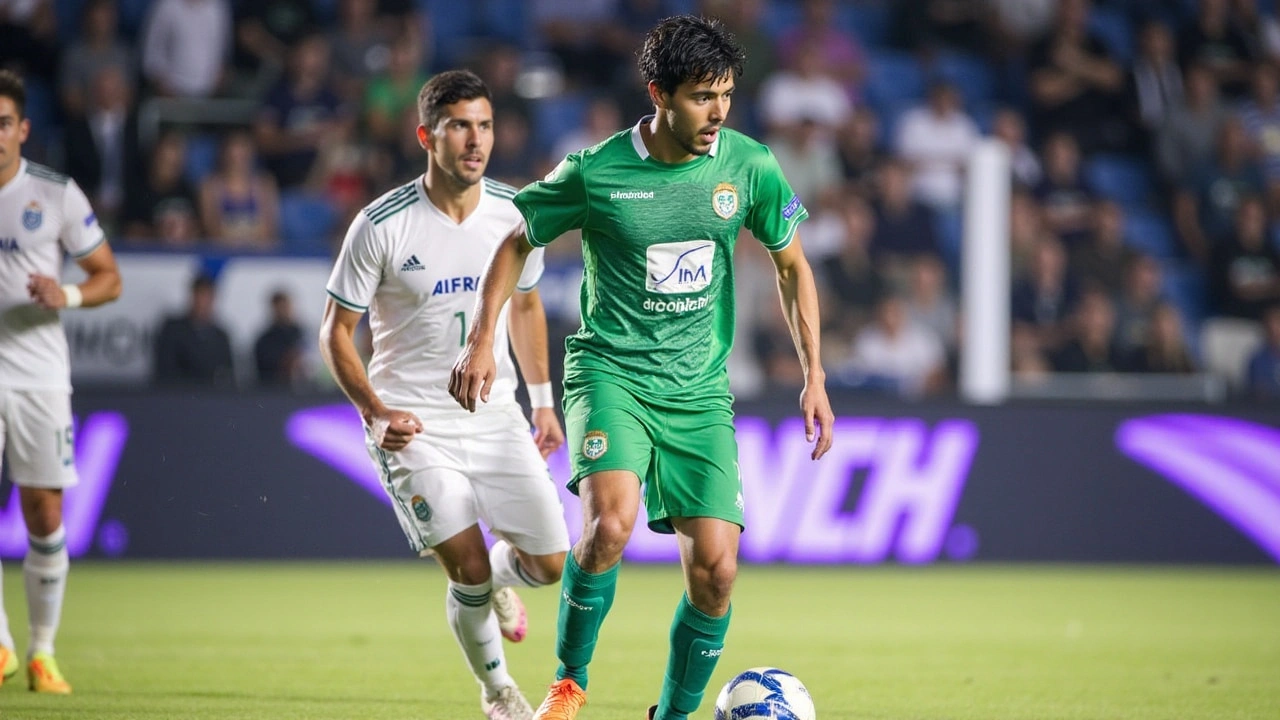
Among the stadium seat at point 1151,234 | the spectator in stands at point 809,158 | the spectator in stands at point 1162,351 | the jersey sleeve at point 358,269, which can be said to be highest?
the jersey sleeve at point 358,269

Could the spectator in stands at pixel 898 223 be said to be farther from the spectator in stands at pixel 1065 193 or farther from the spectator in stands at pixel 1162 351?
the spectator in stands at pixel 1162 351

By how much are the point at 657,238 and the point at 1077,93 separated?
11734 millimetres

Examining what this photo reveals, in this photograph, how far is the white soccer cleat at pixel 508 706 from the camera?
5984 millimetres

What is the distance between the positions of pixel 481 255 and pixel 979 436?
23.1 feet

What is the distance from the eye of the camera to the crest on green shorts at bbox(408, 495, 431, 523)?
602cm

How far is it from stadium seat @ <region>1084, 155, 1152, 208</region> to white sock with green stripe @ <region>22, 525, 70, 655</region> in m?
11.6

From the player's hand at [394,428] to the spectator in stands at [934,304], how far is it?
7.24m

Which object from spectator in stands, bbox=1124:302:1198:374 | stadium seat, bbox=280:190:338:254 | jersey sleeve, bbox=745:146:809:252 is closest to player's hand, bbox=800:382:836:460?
jersey sleeve, bbox=745:146:809:252

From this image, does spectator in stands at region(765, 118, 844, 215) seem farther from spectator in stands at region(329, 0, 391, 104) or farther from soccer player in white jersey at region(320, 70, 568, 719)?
soccer player in white jersey at region(320, 70, 568, 719)

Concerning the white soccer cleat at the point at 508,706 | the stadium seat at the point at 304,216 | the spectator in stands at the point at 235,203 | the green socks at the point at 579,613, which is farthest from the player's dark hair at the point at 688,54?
the stadium seat at the point at 304,216

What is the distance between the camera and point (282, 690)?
6816 mm

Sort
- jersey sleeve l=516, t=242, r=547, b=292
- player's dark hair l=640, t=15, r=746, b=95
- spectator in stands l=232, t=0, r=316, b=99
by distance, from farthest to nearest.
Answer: spectator in stands l=232, t=0, r=316, b=99 → jersey sleeve l=516, t=242, r=547, b=292 → player's dark hair l=640, t=15, r=746, b=95

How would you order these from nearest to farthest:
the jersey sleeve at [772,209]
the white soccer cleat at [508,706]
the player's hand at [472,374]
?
1. the player's hand at [472,374]
2. the jersey sleeve at [772,209]
3. the white soccer cleat at [508,706]

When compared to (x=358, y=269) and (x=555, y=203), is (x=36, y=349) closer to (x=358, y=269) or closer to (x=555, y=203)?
(x=358, y=269)
